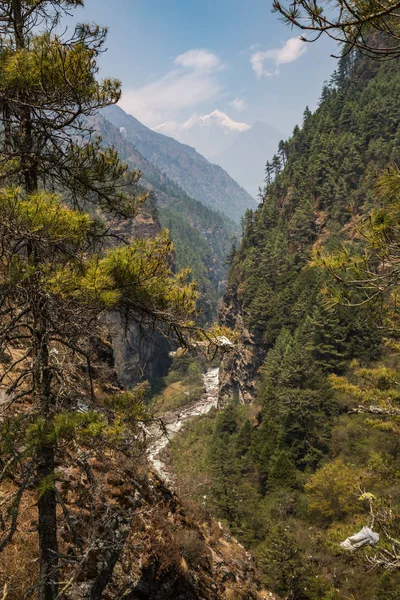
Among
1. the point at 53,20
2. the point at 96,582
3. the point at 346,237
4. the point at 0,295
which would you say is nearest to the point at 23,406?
the point at 96,582

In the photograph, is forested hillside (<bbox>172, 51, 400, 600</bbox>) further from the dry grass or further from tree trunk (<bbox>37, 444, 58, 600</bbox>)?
the dry grass

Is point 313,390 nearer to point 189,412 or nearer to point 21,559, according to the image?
point 21,559

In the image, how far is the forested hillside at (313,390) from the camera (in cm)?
1372

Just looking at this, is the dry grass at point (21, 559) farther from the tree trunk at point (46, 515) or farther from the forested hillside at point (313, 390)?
the forested hillside at point (313, 390)

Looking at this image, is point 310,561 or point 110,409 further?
point 310,561

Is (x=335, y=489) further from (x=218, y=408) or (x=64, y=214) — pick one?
(x=218, y=408)

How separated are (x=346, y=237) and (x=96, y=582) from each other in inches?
1827

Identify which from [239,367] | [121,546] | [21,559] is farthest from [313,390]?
[121,546]

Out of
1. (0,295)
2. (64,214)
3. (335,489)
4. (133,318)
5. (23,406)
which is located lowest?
(335,489)

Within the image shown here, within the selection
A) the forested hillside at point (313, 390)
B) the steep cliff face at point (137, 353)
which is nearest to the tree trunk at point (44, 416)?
the forested hillside at point (313, 390)

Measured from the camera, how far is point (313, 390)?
29.2 meters

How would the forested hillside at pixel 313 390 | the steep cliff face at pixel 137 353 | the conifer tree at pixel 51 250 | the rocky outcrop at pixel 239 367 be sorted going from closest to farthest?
the conifer tree at pixel 51 250 → the forested hillside at pixel 313 390 → the rocky outcrop at pixel 239 367 → the steep cliff face at pixel 137 353

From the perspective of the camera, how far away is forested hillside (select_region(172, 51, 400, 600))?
13.7 metres

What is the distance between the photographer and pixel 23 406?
841cm
